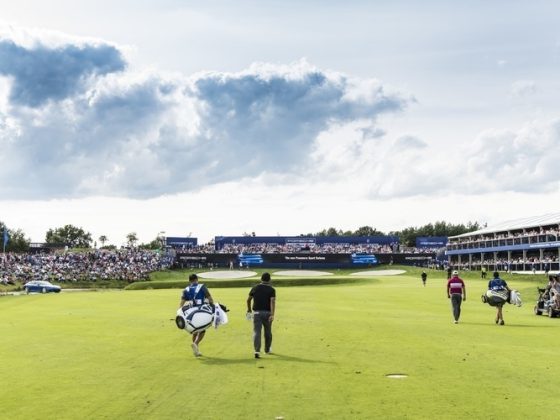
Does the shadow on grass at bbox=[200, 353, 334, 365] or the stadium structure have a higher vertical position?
the stadium structure

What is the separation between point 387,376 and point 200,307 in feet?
20.4

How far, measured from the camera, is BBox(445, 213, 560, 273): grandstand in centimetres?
10100

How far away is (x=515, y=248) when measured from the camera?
360 ft

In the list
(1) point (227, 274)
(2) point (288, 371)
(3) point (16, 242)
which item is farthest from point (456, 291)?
(3) point (16, 242)

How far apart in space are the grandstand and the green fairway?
3013 inches

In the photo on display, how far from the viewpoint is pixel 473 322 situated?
30.5 m

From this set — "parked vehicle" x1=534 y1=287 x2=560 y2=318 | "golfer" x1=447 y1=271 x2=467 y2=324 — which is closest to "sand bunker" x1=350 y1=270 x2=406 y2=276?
"parked vehicle" x1=534 y1=287 x2=560 y2=318

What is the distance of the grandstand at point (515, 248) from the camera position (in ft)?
331

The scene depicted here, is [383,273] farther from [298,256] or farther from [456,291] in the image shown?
[456,291]

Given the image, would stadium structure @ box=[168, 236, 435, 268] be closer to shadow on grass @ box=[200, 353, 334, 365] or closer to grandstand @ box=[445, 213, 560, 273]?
grandstand @ box=[445, 213, 560, 273]

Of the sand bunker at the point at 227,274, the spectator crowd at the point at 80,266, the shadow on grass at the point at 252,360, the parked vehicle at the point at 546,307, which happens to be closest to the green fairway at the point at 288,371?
the shadow on grass at the point at 252,360

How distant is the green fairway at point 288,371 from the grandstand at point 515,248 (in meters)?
76.5

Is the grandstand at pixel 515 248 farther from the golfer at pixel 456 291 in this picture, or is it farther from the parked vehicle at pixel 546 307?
the golfer at pixel 456 291

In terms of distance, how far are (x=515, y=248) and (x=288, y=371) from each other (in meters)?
101
